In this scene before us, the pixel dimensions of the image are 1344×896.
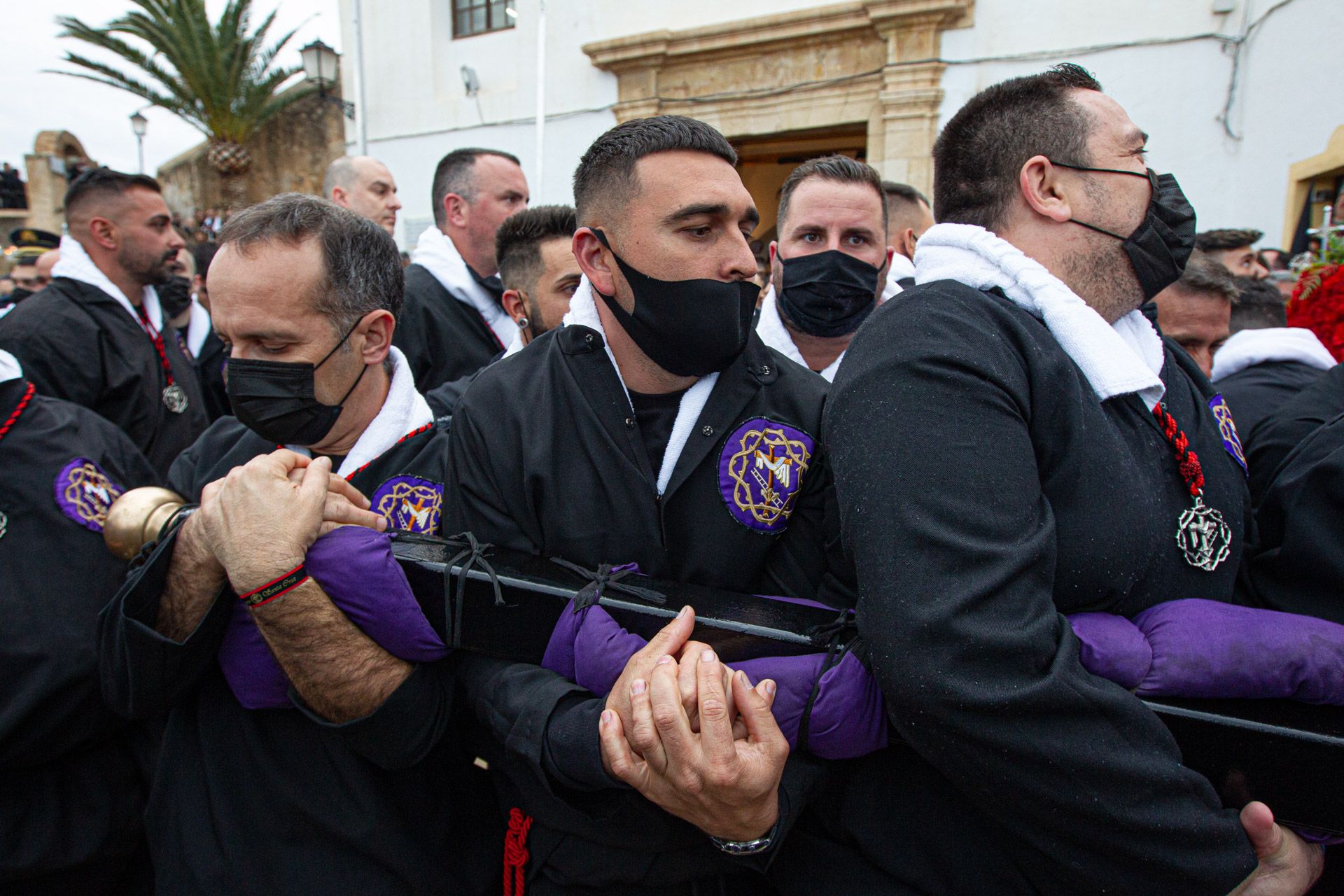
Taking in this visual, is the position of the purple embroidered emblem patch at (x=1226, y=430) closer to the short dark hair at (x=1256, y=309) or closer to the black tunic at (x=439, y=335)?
the short dark hair at (x=1256, y=309)

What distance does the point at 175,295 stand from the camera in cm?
478

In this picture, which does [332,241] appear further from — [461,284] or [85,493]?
[461,284]

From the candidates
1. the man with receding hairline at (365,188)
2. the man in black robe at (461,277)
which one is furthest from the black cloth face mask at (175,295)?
the man in black robe at (461,277)

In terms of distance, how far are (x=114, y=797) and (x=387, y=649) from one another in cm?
117

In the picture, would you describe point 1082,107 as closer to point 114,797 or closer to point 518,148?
point 114,797

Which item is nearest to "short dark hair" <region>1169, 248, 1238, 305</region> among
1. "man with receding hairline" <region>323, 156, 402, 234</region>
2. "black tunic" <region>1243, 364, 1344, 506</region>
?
"black tunic" <region>1243, 364, 1344, 506</region>

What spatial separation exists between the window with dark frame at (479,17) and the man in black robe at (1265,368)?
12.0 meters

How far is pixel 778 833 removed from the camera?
133cm

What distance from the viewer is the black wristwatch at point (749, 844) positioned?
4.35ft

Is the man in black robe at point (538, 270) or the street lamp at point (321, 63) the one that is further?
the street lamp at point (321, 63)

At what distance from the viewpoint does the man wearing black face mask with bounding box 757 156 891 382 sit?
3.07 meters

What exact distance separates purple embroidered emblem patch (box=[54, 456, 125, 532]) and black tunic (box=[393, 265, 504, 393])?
199 centimetres

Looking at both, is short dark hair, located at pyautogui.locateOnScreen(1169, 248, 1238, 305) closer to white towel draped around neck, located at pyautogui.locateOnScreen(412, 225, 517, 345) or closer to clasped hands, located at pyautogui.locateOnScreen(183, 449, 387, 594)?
clasped hands, located at pyautogui.locateOnScreen(183, 449, 387, 594)

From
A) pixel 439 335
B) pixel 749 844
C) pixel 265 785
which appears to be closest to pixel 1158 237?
pixel 749 844
